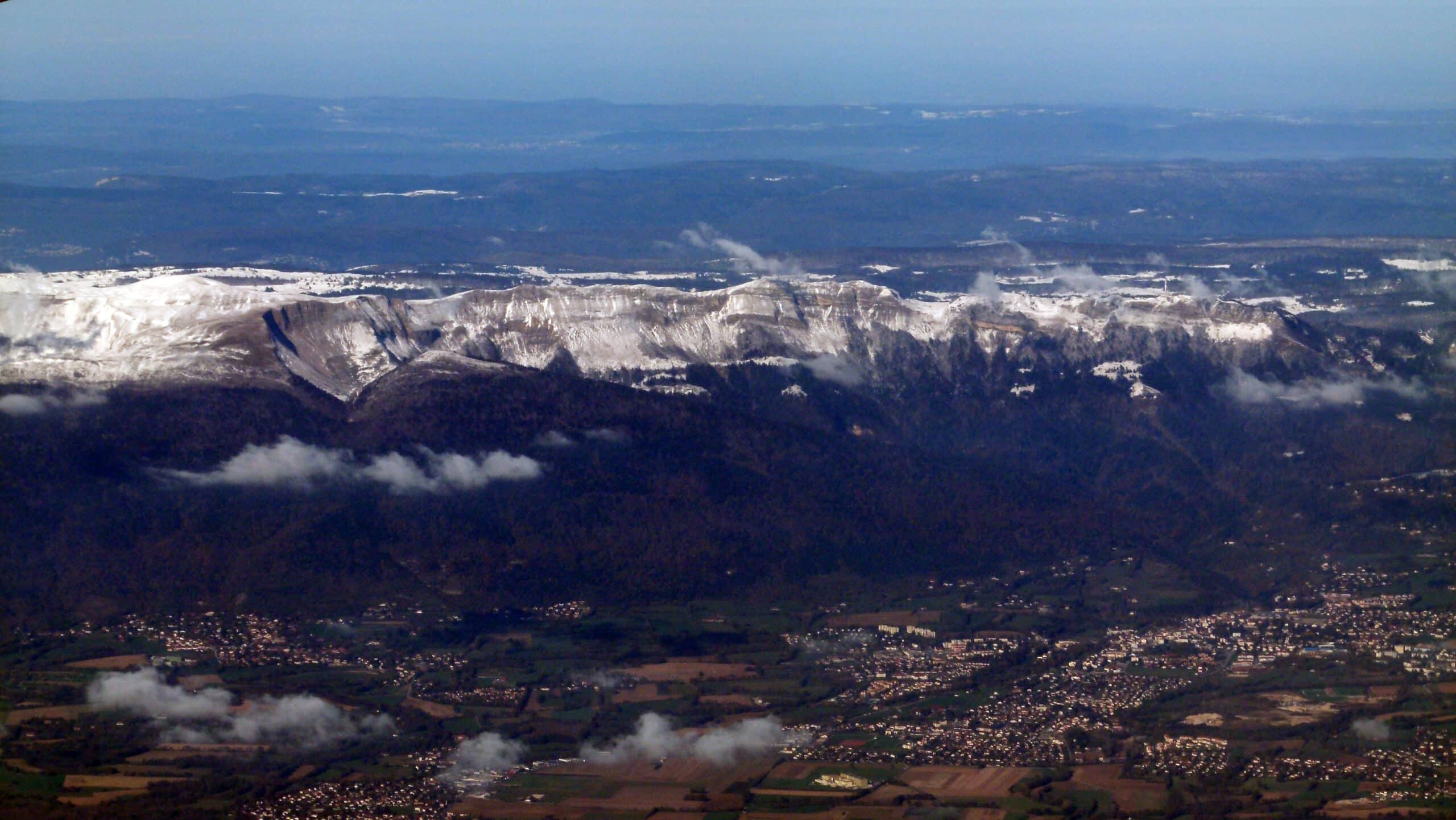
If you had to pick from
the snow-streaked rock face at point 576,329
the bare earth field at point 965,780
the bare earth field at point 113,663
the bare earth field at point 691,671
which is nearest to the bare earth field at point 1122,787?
the bare earth field at point 965,780

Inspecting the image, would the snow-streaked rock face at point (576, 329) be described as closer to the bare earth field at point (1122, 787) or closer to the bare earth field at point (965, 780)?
the bare earth field at point (965, 780)

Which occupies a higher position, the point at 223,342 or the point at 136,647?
the point at 223,342

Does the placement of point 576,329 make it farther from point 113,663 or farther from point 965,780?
point 965,780

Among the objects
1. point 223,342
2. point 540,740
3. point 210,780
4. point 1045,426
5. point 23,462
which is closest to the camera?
point 210,780

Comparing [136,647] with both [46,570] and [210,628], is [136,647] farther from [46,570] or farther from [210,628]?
[46,570]

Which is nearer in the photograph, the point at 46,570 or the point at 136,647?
the point at 136,647

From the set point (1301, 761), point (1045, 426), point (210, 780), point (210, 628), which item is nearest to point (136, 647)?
point (210, 628)

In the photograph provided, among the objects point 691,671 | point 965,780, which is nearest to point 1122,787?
point 965,780

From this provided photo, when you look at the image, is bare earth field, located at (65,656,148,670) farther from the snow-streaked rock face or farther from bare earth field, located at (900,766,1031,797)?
the snow-streaked rock face

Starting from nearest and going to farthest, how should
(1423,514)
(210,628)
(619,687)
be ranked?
1. (619,687)
2. (210,628)
3. (1423,514)
